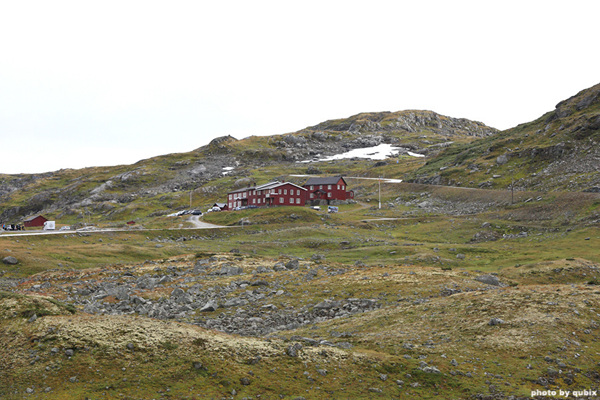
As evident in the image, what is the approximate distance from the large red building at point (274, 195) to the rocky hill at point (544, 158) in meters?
54.9

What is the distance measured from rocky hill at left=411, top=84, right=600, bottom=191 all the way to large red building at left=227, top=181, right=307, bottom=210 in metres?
54.9

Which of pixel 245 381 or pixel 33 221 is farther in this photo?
pixel 33 221

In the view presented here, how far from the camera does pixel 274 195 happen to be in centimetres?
13775

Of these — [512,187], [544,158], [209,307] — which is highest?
[544,158]

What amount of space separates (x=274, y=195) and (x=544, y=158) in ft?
298

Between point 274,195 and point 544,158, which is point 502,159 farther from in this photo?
point 274,195

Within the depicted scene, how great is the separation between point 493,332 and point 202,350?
56.2ft

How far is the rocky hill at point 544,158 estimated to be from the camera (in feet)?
368

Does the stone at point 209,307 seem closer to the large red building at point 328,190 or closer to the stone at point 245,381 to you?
the stone at point 245,381

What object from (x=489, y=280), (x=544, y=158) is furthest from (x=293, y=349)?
(x=544, y=158)

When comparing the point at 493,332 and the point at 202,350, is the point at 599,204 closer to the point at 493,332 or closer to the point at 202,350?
the point at 493,332

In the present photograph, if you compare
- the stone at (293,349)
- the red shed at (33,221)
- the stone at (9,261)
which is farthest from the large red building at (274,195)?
the stone at (293,349)

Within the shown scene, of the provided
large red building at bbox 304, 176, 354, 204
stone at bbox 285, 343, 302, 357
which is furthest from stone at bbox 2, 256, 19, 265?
large red building at bbox 304, 176, 354, 204

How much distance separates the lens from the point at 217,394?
1659cm
